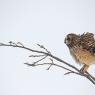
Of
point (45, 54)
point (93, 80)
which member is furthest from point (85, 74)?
point (45, 54)

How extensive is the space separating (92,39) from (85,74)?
0.12m

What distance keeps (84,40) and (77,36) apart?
30mm

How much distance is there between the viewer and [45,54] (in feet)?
1.58

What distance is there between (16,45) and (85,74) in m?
0.25

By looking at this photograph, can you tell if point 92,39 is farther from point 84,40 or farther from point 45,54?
point 45,54

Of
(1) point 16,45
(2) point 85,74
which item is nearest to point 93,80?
(2) point 85,74

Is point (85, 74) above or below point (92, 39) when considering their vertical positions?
below

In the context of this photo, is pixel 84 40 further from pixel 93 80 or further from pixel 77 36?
pixel 93 80

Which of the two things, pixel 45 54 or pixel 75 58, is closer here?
pixel 45 54

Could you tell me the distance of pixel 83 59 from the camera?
0.56 m

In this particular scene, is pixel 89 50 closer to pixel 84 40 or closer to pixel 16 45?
pixel 84 40

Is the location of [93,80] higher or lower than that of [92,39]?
lower

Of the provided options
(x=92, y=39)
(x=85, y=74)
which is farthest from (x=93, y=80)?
(x=92, y=39)

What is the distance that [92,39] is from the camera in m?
0.53
